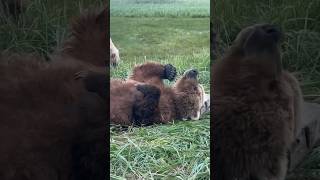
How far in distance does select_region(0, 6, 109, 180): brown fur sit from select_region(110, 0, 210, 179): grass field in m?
0.11

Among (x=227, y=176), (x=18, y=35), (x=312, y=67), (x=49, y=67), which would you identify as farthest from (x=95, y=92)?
(x=312, y=67)

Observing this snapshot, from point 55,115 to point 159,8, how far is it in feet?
2.80

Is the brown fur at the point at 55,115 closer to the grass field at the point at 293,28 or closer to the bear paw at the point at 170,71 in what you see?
the bear paw at the point at 170,71

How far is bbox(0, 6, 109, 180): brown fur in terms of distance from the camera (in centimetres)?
324

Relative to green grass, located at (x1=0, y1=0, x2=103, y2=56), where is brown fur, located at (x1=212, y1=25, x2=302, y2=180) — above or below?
below

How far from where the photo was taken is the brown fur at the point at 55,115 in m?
3.24

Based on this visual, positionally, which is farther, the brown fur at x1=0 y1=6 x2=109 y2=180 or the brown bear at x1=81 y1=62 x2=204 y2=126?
the brown bear at x1=81 y1=62 x2=204 y2=126

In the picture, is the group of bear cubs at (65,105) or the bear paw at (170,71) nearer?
the group of bear cubs at (65,105)

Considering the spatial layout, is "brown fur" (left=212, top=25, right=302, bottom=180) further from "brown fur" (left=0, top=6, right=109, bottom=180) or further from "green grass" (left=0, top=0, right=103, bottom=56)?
"green grass" (left=0, top=0, right=103, bottom=56)

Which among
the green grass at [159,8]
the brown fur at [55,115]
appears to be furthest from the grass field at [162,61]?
the brown fur at [55,115]

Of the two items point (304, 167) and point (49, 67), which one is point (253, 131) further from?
point (49, 67)

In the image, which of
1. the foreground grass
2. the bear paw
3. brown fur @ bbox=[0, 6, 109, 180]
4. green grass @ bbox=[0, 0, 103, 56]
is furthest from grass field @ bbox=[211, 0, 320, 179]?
green grass @ bbox=[0, 0, 103, 56]

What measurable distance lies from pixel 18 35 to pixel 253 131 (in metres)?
1.46

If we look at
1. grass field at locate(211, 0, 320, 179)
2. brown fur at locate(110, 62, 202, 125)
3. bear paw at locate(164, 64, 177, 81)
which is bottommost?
brown fur at locate(110, 62, 202, 125)
